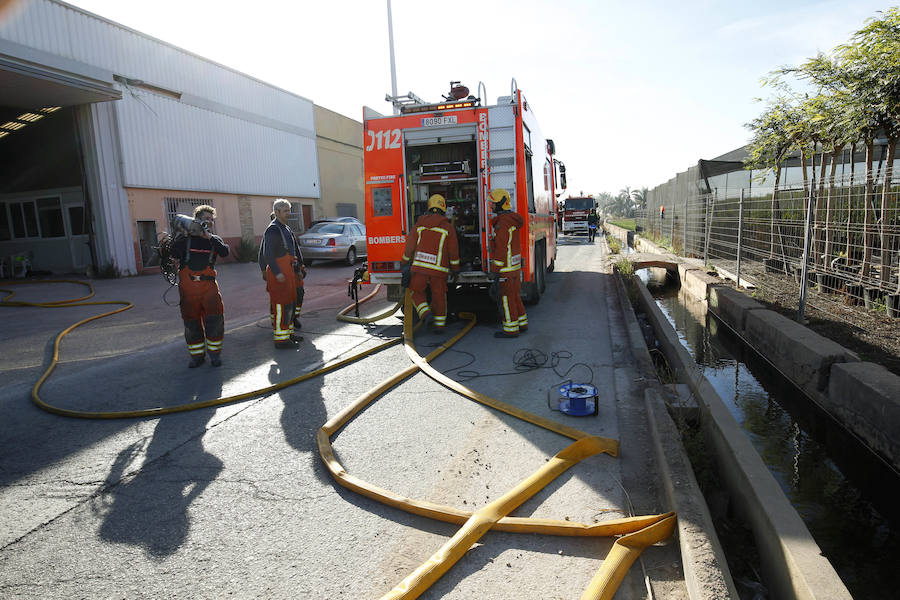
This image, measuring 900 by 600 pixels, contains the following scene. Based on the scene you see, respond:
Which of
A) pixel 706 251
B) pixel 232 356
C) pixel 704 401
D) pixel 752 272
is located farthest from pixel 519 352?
pixel 706 251

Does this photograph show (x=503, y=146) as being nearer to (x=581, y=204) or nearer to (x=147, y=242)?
(x=147, y=242)

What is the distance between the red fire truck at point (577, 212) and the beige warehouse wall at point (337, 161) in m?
11.0

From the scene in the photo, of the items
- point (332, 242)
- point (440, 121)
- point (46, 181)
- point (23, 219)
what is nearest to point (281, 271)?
point (440, 121)

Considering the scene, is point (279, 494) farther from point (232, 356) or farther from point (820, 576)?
point (232, 356)

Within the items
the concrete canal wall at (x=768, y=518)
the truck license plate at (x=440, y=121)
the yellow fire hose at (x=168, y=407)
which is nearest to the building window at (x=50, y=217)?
the yellow fire hose at (x=168, y=407)

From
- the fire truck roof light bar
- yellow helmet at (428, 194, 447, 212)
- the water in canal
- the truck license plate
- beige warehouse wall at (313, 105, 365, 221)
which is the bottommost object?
the water in canal

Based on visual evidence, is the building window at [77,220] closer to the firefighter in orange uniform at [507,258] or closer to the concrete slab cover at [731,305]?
the firefighter in orange uniform at [507,258]

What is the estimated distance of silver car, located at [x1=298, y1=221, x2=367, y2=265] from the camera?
17.1m

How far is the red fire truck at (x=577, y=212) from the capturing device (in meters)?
29.2

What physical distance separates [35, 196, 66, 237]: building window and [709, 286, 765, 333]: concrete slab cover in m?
17.4

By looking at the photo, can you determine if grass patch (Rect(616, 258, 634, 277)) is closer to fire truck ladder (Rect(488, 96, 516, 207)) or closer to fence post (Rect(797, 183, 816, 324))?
fence post (Rect(797, 183, 816, 324))

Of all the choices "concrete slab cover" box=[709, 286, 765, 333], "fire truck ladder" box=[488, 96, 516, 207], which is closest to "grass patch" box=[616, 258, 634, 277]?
"concrete slab cover" box=[709, 286, 765, 333]

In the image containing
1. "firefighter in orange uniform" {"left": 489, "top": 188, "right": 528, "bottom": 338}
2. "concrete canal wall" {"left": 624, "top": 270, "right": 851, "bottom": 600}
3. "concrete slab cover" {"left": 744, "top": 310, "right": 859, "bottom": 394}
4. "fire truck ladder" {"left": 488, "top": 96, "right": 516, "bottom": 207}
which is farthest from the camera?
"fire truck ladder" {"left": 488, "top": 96, "right": 516, "bottom": 207}

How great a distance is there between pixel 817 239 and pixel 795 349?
3.65 meters
